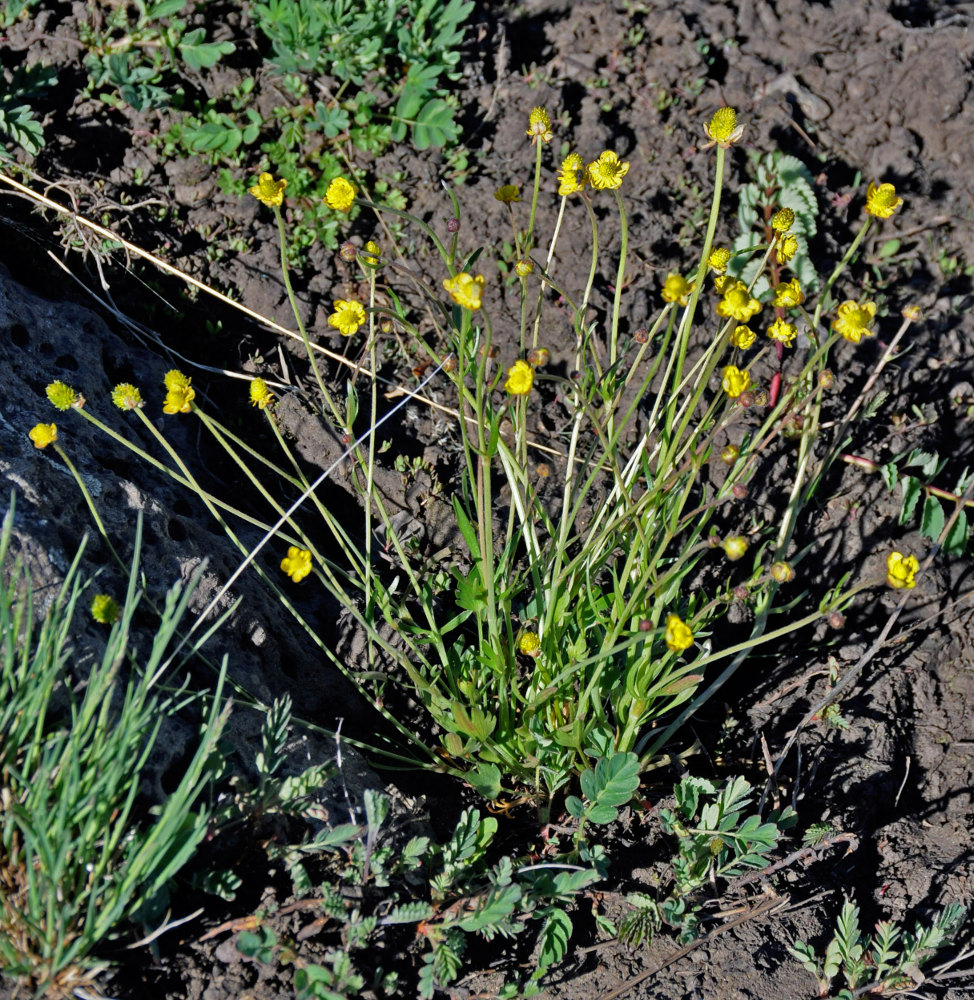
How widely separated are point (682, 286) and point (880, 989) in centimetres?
143

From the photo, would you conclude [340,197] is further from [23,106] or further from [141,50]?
[141,50]

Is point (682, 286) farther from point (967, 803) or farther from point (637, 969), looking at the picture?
point (967, 803)

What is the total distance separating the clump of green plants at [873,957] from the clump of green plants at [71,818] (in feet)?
4.18

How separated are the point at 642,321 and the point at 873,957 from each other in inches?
70.1

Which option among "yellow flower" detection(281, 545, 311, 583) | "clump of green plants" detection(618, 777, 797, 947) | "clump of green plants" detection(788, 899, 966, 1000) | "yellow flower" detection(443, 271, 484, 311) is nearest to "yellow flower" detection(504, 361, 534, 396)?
"yellow flower" detection(443, 271, 484, 311)

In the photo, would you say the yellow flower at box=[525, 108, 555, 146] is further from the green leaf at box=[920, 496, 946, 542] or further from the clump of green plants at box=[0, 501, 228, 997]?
the green leaf at box=[920, 496, 946, 542]

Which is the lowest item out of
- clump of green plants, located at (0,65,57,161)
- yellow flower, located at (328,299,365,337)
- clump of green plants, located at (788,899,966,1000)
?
clump of green plants, located at (788,899,966,1000)

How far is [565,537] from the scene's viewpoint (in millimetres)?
1854

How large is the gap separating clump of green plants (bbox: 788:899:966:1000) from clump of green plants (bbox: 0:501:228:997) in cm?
128

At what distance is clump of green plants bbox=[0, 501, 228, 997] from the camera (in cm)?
132

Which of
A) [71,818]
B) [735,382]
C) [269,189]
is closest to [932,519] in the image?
[735,382]

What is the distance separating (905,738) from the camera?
2.26 m

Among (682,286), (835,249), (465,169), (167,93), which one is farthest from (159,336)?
(835,249)

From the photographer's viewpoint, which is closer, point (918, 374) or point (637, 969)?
point (637, 969)
